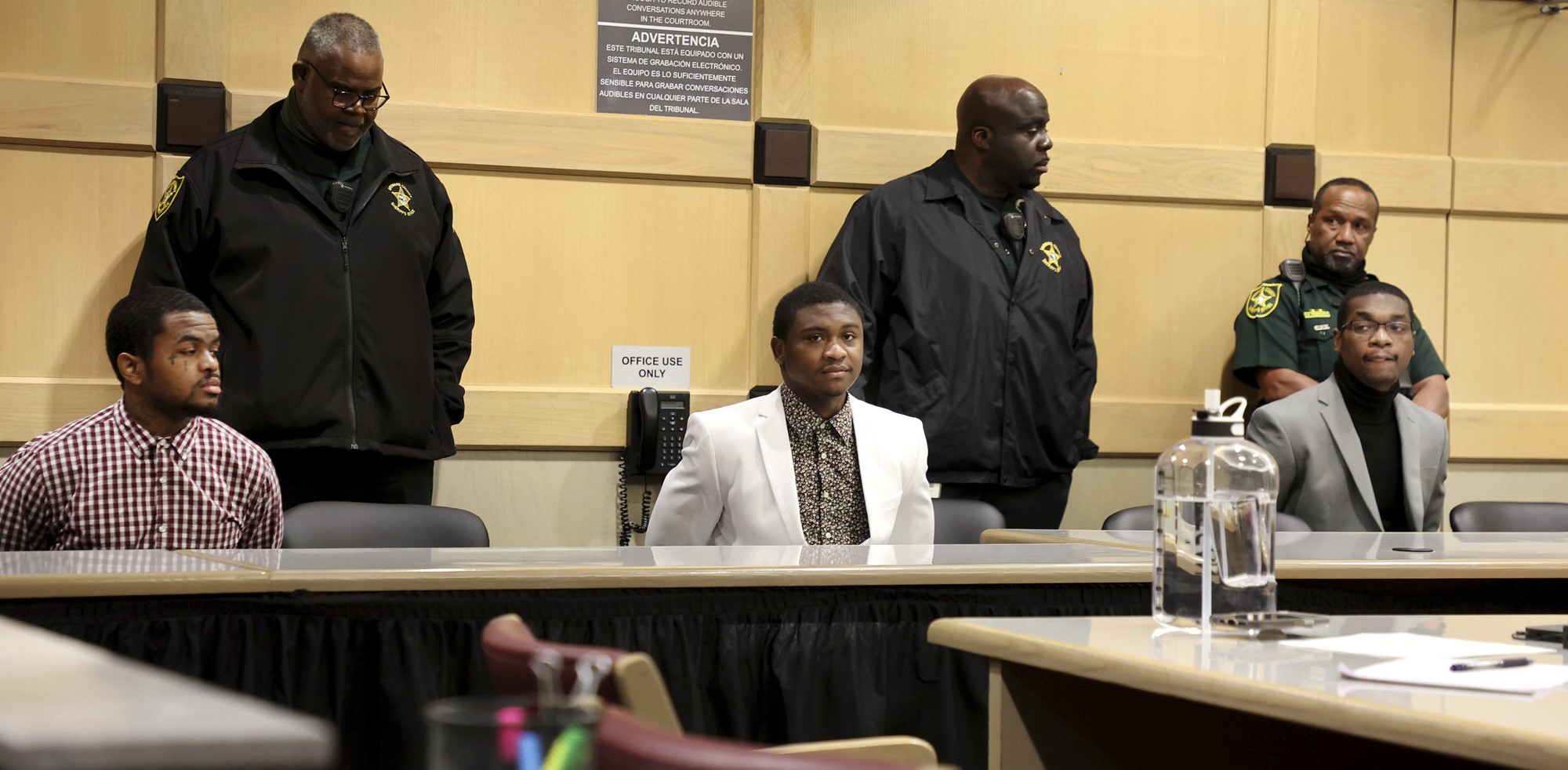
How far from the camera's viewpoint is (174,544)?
10.2 feet

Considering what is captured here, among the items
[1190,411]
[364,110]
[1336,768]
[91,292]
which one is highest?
[364,110]

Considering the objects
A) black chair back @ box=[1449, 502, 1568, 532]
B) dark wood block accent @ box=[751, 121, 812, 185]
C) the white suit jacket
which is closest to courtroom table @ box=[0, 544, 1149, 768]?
the white suit jacket

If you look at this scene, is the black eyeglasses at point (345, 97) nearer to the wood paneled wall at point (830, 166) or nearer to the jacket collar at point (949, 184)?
the wood paneled wall at point (830, 166)

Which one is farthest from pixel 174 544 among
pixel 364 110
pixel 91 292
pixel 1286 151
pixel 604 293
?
pixel 1286 151

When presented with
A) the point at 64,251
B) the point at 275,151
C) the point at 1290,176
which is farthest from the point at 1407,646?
the point at 64,251

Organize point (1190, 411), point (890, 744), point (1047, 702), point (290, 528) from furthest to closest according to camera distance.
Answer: point (1190, 411) → point (290, 528) → point (1047, 702) → point (890, 744)

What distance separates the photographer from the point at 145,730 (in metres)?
0.56

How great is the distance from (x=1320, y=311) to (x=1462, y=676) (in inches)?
137

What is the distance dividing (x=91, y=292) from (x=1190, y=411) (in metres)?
3.40

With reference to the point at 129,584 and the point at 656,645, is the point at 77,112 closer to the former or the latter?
the point at 129,584

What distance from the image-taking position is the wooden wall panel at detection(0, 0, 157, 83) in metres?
4.26

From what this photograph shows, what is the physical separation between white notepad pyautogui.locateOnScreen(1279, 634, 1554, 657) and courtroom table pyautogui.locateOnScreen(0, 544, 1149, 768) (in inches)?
28.8

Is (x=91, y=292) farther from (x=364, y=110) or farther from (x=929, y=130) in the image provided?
(x=929, y=130)

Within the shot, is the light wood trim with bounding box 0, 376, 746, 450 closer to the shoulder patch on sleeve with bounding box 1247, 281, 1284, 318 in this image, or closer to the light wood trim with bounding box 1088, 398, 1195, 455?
the light wood trim with bounding box 1088, 398, 1195, 455
